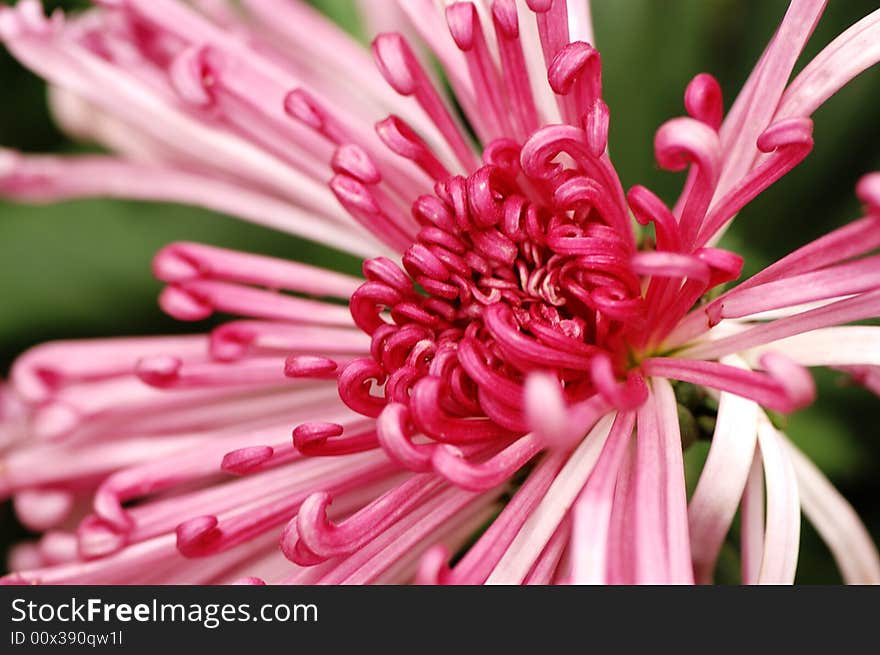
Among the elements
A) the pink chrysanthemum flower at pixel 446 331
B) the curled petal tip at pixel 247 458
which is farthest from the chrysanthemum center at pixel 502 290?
the curled petal tip at pixel 247 458

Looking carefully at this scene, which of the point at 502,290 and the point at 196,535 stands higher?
the point at 502,290

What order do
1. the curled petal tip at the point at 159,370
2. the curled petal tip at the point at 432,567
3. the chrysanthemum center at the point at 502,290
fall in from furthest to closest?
the curled petal tip at the point at 159,370
the chrysanthemum center at the point at 502,290
the curled petal tip at the point at 432,567

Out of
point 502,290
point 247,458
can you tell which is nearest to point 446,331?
point 502,290

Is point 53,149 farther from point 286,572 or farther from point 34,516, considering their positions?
point 286,572

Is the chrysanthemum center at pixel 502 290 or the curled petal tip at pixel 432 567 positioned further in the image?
the chrysanthemum center at pixel 502 290

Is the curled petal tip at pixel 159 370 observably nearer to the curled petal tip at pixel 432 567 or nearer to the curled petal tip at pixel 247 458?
the curled petal tip at pixel 247 458

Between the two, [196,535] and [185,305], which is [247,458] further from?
[185,305]

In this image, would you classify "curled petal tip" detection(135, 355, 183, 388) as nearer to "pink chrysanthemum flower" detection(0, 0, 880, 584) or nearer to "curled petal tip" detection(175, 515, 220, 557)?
"pink chrysanthemum flower" detection(0, 0, 880, 584)

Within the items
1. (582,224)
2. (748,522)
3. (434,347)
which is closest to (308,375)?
(434,347)

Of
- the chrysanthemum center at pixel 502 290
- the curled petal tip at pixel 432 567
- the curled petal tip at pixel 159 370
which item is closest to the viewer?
the curled petal tip at pixel 432 567
